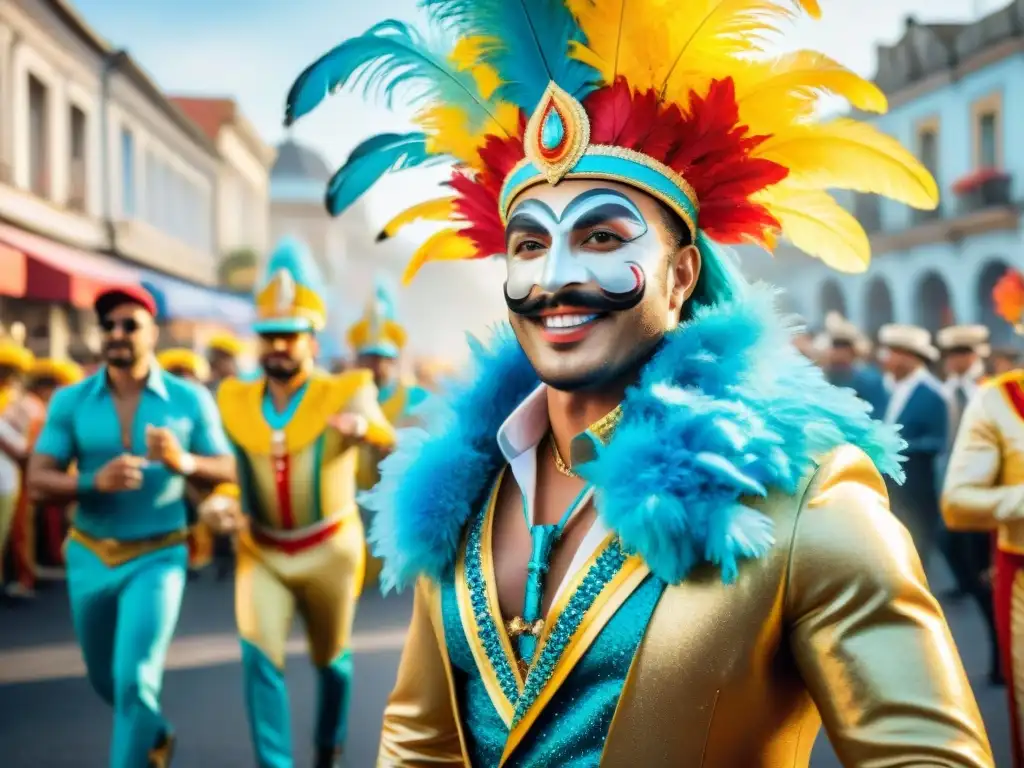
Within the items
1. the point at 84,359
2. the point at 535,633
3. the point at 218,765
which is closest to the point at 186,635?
the point at 218,765

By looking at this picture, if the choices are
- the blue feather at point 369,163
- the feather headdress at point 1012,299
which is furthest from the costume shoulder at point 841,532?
the feather headdress at point 1012,299

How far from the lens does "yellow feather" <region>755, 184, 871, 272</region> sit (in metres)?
1.97

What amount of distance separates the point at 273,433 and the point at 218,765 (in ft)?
5.02

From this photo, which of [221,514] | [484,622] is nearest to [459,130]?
[484,622]

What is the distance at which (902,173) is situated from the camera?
1834mm

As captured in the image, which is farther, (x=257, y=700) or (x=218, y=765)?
(x=218, y=765)

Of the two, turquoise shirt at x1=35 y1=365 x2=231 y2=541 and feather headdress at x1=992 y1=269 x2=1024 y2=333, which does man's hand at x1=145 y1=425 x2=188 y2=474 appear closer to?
turquoise shirt at x1=35 y1=365 x2=231 y2=541

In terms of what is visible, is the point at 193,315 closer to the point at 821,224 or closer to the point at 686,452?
the point at 821,224

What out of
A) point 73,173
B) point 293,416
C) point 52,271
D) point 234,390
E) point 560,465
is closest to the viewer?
point 560,465

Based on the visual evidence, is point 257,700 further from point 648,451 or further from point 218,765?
point 648,451

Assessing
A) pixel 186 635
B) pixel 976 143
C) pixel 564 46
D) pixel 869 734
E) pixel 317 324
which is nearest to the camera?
pixel 869 734

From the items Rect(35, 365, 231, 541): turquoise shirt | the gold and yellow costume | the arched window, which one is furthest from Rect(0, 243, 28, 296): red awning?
the arched window

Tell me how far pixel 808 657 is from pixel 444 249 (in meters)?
1.11

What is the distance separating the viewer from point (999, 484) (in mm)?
3992
